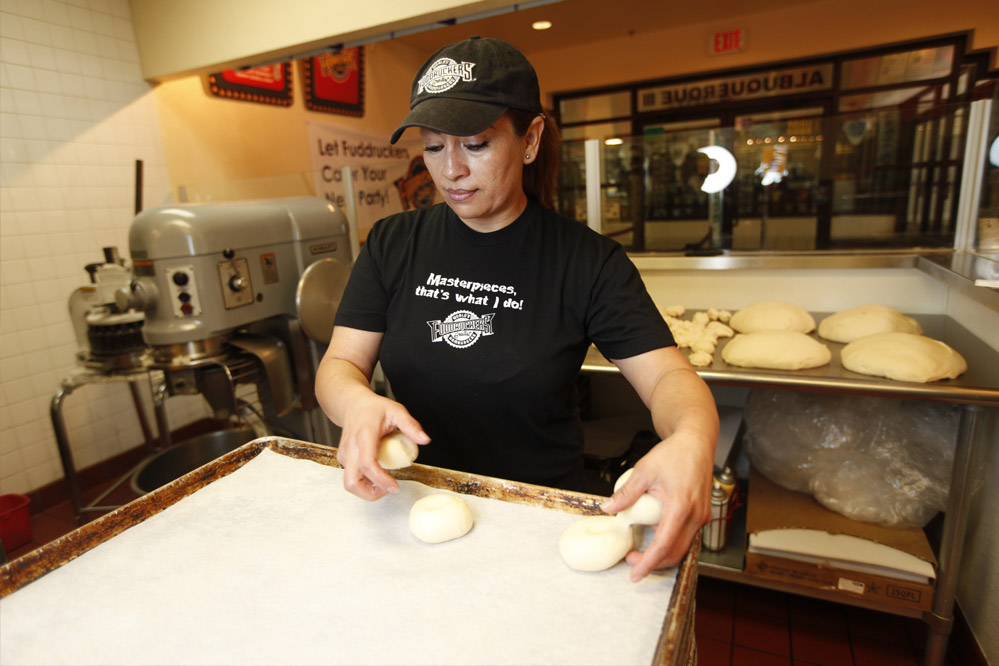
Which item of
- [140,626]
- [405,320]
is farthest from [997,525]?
[140,626]

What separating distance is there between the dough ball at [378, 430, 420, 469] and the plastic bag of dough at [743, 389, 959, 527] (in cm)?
147

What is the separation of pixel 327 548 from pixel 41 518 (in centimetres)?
258

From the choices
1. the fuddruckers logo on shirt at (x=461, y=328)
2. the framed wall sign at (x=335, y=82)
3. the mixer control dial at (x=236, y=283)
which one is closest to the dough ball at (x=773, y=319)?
the fuddruckers logo on shirt at (x=461, y=328)

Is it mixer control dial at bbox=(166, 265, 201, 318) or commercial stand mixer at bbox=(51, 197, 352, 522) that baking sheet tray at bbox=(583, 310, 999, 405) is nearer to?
commercial stand mixer at bbox=(51, 197, 352, 522)

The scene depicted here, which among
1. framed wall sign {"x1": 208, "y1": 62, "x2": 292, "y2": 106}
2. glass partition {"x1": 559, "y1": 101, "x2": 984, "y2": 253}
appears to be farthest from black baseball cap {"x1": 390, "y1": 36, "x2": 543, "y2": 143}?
framed wall sign {"x1": 208, "y1": 62, "x2": 292, "y2": 106}

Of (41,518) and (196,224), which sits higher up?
(196,224)

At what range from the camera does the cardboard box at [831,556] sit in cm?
152

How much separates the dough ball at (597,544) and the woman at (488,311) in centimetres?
16

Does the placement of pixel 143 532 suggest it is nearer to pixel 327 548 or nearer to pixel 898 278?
pixel 327 548

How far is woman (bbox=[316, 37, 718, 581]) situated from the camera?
0.80 meters

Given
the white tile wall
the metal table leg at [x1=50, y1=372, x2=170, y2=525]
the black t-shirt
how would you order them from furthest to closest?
the white tile wall → the metal table leg at [x1=50, y1=372, x2=170, y2=525] → the black t-shirt

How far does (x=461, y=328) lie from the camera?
3.12 ft

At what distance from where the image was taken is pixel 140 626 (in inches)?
24.0

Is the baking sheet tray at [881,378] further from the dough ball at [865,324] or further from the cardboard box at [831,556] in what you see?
the cardboard box at [831,556]
